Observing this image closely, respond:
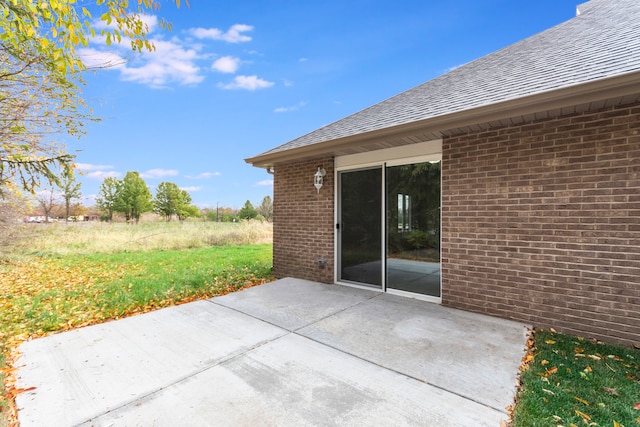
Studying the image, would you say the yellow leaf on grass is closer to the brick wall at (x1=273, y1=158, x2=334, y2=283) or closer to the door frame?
the door frame

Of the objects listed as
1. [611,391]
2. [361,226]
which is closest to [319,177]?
[361,226]

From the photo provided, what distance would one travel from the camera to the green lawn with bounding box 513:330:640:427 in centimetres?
200

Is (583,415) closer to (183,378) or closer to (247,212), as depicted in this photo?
(183,378)

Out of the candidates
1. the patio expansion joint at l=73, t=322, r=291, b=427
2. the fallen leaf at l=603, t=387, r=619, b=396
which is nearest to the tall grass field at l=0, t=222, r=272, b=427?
the patio expansion joint at l=73, t=322, r=291, b=427

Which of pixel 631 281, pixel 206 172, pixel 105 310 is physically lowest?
pixel 105 310

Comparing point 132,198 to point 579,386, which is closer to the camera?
point 579,386

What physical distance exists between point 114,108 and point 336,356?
19.4 feet

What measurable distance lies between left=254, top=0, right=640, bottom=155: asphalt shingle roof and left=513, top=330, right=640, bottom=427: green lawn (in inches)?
108

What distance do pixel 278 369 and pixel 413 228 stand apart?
10.6 feet

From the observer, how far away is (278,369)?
8.88ft

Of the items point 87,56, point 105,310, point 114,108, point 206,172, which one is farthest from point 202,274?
point 206,172

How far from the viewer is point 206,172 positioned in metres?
34.8

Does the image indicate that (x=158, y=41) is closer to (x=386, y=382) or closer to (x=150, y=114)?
(x=386, y=382)

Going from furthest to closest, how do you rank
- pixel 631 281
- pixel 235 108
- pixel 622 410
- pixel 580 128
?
pixel 235 108 < pixel 580 128 < pixel 631 281 < pixel 622 410
